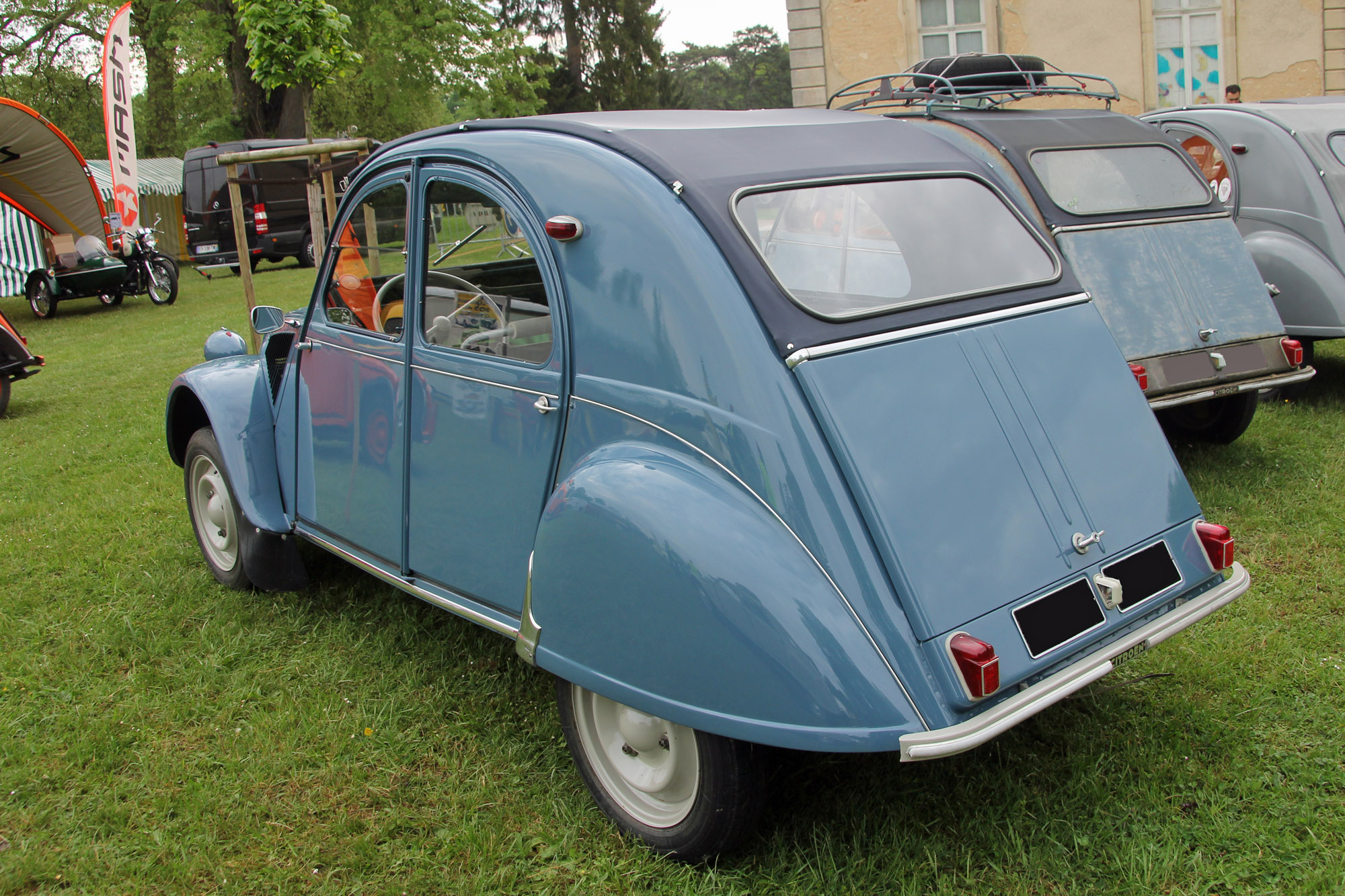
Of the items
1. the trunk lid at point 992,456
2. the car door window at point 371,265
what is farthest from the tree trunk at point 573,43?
the trunk lid at point 992,456

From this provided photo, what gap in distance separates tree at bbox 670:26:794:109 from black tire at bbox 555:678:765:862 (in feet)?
233

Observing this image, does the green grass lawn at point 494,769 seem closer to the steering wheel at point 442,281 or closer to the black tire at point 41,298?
the steering wheel at point 442,281

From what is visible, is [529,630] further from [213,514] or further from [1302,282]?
[1302,282]

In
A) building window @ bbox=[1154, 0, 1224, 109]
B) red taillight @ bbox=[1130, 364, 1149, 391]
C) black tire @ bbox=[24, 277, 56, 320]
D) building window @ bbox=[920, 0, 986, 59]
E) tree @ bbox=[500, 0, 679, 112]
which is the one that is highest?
tree @ bbox=[500, 0, 679, 112]

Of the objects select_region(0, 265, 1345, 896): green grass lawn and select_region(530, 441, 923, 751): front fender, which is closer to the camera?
select_region(530, 441, 923, 751): front fender

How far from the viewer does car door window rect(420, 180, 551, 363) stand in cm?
301

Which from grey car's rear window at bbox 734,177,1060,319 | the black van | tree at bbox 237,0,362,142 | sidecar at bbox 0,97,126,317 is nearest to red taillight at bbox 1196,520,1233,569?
grey car's rear window at bbox 734,177,1060,319

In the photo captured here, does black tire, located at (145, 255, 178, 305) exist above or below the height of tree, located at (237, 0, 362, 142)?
below

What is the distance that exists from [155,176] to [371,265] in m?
26.4

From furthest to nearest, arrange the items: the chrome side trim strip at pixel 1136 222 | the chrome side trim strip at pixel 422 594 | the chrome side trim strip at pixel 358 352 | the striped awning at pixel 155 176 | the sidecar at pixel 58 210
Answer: the striped awning at pixel 155 176, the sidecar at pixel 58 210, the chrome side trim strip at pixel 1136 222, the chrome side trim strip at pixel 358 352, the chrome side trim strip at pixel 422 594

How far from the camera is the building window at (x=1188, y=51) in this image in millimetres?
15438

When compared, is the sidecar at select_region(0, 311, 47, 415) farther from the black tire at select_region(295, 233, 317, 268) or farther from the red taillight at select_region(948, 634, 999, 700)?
the black tire at select_region(295, 233, 317, 268)

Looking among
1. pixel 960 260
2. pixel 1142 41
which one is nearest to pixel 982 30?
pixel 1142 41

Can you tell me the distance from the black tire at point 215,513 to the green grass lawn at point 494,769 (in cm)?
12
